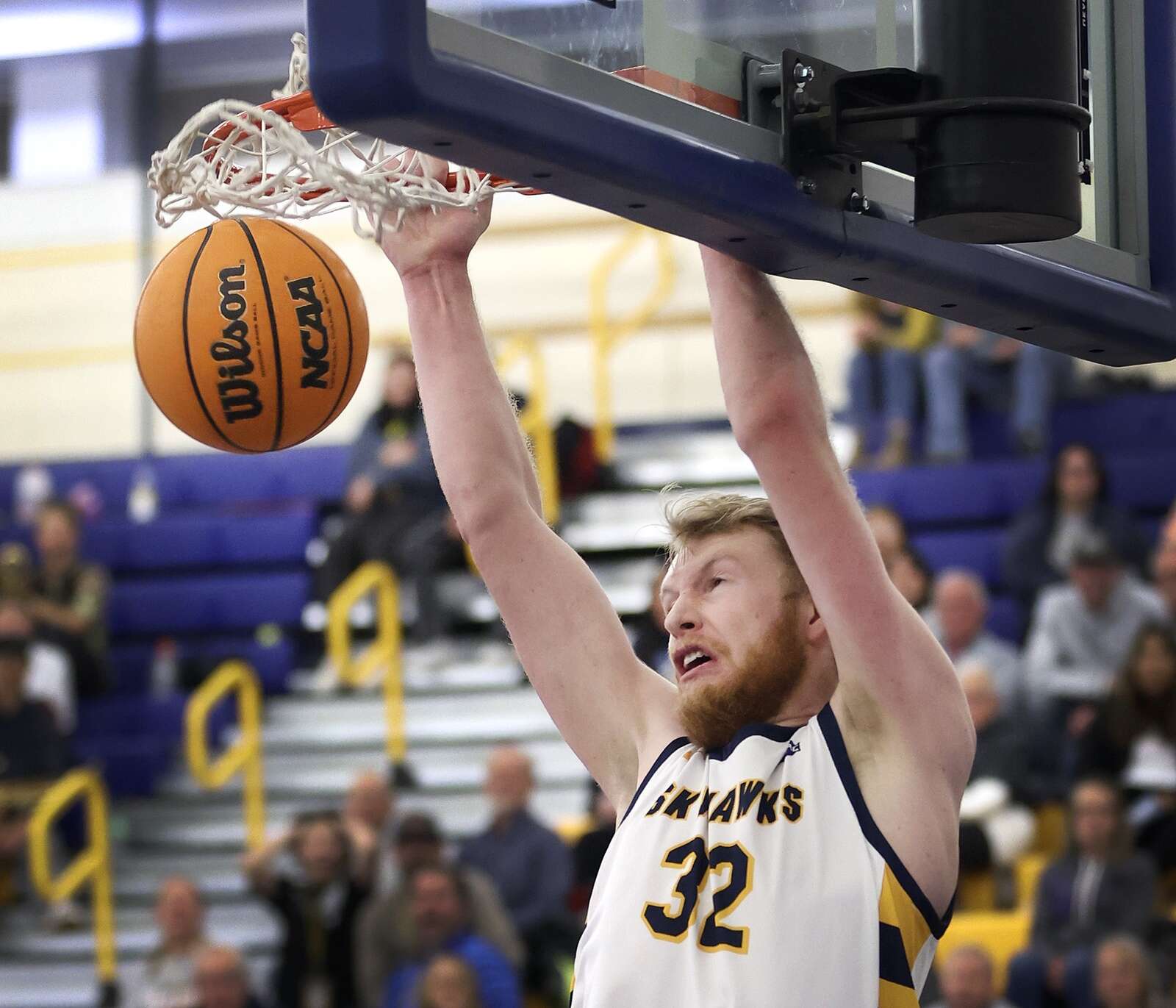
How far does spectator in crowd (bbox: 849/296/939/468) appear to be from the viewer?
9.34 meters

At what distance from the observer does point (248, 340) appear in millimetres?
2836

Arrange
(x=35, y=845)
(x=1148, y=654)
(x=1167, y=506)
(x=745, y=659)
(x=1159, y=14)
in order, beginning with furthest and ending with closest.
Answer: (x=1167, y=506) < (x=35, y=845) < (x=1148, y=654) < (x=1159, y=14) < (x=745, y=659)

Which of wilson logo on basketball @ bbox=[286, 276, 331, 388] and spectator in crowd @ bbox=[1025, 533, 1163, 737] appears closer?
wilson logo on basketball @ bbox=[286, 276, 331, 388]

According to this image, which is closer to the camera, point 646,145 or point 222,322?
point 646,145

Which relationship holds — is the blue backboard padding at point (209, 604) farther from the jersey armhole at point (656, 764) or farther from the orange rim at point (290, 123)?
the jersey armhole at point (656, 764)

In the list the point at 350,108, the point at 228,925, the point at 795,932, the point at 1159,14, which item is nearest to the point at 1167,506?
the point at 228,925

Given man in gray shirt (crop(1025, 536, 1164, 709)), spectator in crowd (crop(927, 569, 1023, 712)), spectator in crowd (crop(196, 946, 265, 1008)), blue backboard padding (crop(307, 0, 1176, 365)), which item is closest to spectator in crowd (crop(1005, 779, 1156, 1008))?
spectator in crowd (crop(927, 569, 1023, 712))

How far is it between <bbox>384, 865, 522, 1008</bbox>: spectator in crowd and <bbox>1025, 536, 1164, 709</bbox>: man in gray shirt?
228 centimetres

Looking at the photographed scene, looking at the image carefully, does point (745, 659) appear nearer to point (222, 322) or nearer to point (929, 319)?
point (222, 322)

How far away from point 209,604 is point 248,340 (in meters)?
7.56

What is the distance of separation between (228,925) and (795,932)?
6412 millimetres

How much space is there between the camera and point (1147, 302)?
2645mm

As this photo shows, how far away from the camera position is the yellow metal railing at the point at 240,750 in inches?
341

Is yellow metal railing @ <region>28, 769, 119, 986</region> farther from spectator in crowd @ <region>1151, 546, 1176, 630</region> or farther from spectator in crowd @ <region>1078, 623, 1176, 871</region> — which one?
spectator in crowd @ <region>1151, 546, 1176, 630</region>
